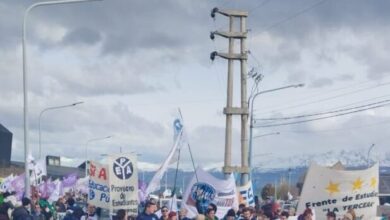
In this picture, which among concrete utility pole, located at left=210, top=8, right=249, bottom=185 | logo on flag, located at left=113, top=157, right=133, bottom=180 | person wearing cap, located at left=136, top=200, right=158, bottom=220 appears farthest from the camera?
concrete utility pole, located at left=210, top=8, right=249, bottom=185

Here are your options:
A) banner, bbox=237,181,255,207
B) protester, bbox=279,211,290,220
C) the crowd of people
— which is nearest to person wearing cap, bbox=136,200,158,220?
the crowd of people

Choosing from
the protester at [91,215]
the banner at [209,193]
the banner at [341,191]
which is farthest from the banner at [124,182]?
the banner at [341,191]

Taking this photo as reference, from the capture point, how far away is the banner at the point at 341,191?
18.7 m

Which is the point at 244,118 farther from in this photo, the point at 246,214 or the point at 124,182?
the point at 246,214

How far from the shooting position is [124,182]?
21.1 m

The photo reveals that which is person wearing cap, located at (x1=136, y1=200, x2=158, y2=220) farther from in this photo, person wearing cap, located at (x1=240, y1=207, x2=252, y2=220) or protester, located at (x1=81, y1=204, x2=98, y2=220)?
protester, located at (x1=81, y1=204, x2=98, y2=220)

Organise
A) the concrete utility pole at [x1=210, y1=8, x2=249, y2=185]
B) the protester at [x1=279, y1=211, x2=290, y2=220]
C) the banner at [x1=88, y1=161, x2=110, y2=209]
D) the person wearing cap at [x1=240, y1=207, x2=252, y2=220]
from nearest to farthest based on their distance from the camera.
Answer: the person wearing cap at [x1=240, y1=207, x2=252, y2=220], the protester at [x1=279, y1=211, x2=290, y2=220], the banner at [x1=88, y1=161, x2=110, y2=209], the concrete utility pole at [x1=210, y1=8, x2=249, y2=185]

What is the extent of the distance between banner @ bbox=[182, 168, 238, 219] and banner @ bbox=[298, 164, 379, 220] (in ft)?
9.70

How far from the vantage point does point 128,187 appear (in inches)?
830

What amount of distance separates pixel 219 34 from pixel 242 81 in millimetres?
2316

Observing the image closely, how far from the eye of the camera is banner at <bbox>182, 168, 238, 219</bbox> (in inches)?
827

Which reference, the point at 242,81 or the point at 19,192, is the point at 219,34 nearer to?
the point at 242,81

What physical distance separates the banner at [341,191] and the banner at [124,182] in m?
4.29

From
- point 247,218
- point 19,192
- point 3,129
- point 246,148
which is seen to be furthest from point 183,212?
point 3,129
